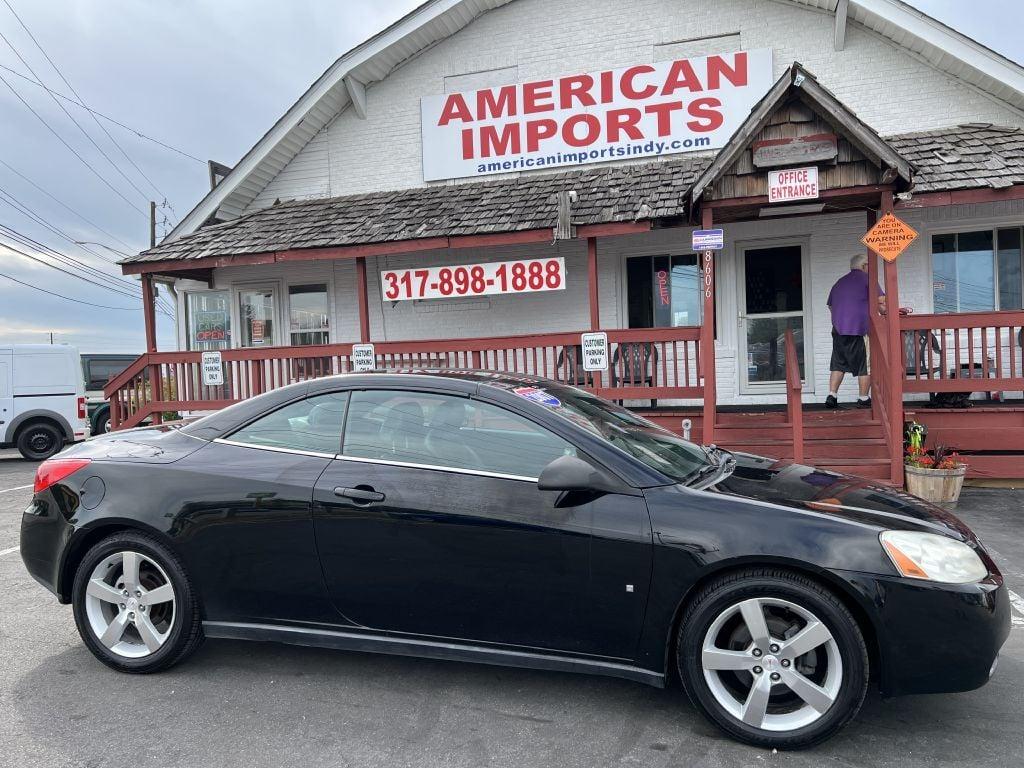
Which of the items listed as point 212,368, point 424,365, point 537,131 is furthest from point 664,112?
point 212,368

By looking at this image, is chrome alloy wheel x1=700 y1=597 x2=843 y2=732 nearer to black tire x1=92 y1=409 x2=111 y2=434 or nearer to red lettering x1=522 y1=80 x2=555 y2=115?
red lettering x1=522 y1=80 x2=555 y2=115

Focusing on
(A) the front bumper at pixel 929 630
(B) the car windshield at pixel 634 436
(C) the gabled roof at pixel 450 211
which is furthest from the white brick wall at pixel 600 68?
(A) the front bumper at pixel 929 630

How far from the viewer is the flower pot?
22.5 ft

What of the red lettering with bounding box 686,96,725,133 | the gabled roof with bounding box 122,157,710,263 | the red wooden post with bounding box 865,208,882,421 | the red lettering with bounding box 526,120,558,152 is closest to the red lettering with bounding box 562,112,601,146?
the red lettering with bounding box 526,120,558,152

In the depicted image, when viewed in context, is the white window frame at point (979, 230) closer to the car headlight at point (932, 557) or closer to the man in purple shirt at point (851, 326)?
the man in purple shirt at point (851, 326)

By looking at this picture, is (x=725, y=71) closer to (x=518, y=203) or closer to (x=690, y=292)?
(x=690, y=292)

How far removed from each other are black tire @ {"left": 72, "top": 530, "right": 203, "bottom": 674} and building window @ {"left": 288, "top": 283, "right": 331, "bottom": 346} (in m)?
8.87

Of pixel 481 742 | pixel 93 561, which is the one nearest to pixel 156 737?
pixel 93 561

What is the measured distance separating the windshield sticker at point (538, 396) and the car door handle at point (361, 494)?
786 millimetres

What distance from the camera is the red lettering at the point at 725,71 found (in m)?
10.1

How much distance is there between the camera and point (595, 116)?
10.7 meters

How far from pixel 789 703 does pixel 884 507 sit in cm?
93

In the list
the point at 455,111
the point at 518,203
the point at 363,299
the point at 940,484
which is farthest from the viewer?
the point at 455,111

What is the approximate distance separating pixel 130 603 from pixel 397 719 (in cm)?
149
